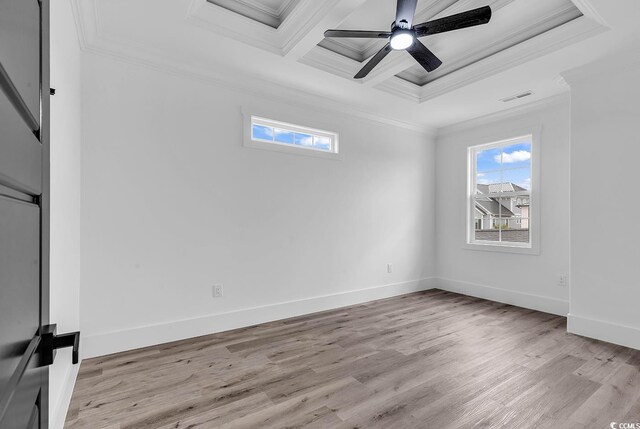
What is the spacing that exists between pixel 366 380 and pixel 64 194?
239 cm

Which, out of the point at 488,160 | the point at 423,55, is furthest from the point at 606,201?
the point at 423,55

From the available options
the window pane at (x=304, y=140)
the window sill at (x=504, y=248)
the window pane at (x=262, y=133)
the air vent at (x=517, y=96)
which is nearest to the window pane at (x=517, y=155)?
the air vent at (x=517, y=96)

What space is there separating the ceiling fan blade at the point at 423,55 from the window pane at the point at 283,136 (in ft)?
5.81

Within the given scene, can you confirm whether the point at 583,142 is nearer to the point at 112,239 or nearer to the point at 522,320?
the point at 522,320

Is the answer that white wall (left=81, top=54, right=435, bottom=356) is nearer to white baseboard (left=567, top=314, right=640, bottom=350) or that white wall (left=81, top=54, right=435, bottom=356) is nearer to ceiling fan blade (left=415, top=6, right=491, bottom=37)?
ceiling fan blade (left=415, top=6, right=491, bottom=37)

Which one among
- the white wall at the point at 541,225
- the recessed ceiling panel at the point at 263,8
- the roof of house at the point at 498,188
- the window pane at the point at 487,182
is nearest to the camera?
the recessed ceiling panel at the point at 263,8

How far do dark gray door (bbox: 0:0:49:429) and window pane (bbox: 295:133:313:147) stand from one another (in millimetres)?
3335

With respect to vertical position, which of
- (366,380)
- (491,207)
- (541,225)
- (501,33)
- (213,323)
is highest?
(501,33)

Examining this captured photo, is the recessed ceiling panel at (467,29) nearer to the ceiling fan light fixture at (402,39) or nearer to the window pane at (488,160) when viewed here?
the ceiling fan light fixture at (402,39)

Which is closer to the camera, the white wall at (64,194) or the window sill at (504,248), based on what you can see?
the white wall at (64,194)

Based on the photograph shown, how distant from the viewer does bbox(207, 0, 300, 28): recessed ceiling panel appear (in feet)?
8.52

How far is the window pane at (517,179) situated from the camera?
14.3 feet

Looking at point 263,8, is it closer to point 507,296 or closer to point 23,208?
point 23,208

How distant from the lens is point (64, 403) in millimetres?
1930
